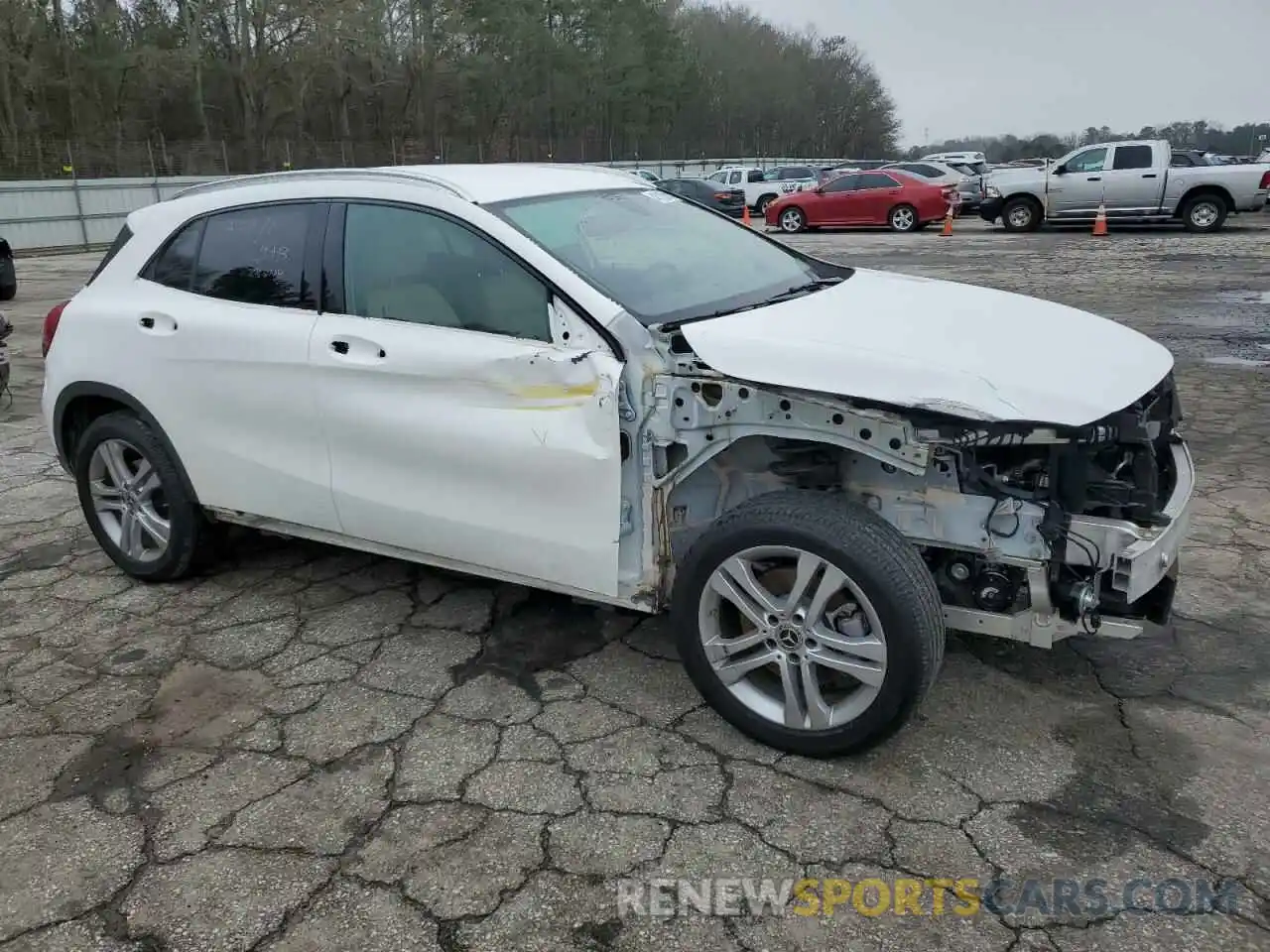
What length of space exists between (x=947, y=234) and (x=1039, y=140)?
235ft

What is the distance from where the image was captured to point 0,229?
23891mm

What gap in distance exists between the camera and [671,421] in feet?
9.80

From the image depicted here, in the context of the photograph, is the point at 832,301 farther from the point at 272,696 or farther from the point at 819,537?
the point at 272,696

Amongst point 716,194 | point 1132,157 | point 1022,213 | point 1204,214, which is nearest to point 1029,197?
point 1022,213

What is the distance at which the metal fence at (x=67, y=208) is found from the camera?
24656 mm

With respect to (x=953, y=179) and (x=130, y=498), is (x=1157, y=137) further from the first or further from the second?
(x=130, y=498)

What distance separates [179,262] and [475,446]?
71.6 inches

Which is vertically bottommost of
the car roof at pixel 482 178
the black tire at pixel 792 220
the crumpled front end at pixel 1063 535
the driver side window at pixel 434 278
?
the crumpled front end at pixel 1063 535

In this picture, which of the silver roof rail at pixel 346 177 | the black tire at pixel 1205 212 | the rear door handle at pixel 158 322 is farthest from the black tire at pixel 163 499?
the black tire at pixel 1205 212

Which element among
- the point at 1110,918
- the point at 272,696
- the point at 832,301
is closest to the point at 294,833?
the point at 272,696

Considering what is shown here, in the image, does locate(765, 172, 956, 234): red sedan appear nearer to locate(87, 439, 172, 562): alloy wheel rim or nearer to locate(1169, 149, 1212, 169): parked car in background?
locate(1169, 149, 1212, 169): parked car in background

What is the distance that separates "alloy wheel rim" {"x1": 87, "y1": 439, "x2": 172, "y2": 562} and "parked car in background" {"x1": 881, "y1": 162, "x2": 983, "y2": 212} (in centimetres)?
2143

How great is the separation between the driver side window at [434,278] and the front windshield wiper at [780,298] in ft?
1.59

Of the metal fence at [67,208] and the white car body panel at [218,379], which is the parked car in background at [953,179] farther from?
the white car body panel at [218,379]
